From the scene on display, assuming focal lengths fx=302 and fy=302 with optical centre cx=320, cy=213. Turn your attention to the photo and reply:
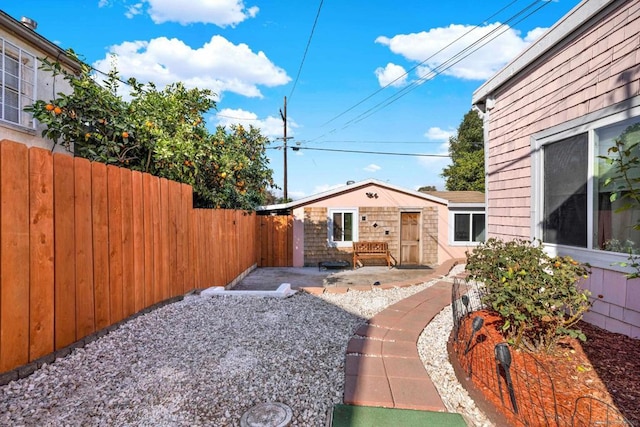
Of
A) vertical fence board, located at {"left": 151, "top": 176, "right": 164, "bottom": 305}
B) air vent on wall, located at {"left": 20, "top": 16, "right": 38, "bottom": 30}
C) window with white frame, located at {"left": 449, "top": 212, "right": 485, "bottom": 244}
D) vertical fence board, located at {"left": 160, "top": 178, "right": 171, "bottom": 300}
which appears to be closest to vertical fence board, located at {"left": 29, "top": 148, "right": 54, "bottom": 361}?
vertical fence board, located at {"left": 151, "top": 176, "right": 164, "bottom": 305}

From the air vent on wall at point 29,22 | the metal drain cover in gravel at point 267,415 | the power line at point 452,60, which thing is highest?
the power line at point 452,60

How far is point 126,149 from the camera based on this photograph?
208 inches

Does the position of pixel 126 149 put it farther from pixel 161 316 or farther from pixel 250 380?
pixel 250 380

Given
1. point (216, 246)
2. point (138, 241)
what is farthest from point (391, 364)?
point (216, 246)

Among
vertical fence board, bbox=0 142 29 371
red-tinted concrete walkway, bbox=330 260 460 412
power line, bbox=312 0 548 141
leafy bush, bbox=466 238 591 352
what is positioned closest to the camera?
vertical fence board, bbox=0 142 29 371

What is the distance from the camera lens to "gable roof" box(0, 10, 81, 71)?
16.0 ft

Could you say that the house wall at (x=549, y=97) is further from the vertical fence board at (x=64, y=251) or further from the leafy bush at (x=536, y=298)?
the vertical fence board at (x=64, y=251)

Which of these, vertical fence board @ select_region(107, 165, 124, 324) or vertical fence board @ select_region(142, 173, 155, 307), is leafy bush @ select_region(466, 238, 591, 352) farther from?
vertical fence board @ select_region(142, 173, 155, 307)

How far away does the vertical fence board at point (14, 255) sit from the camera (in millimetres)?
2043

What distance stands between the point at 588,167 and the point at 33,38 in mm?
8806

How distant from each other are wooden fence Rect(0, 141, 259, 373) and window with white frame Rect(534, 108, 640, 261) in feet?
15.5

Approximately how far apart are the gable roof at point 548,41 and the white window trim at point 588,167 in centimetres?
110

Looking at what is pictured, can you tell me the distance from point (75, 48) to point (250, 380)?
6716mm

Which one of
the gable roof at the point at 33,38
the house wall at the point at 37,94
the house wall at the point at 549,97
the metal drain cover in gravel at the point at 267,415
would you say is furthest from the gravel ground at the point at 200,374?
the gable roof at the point at 33,38
